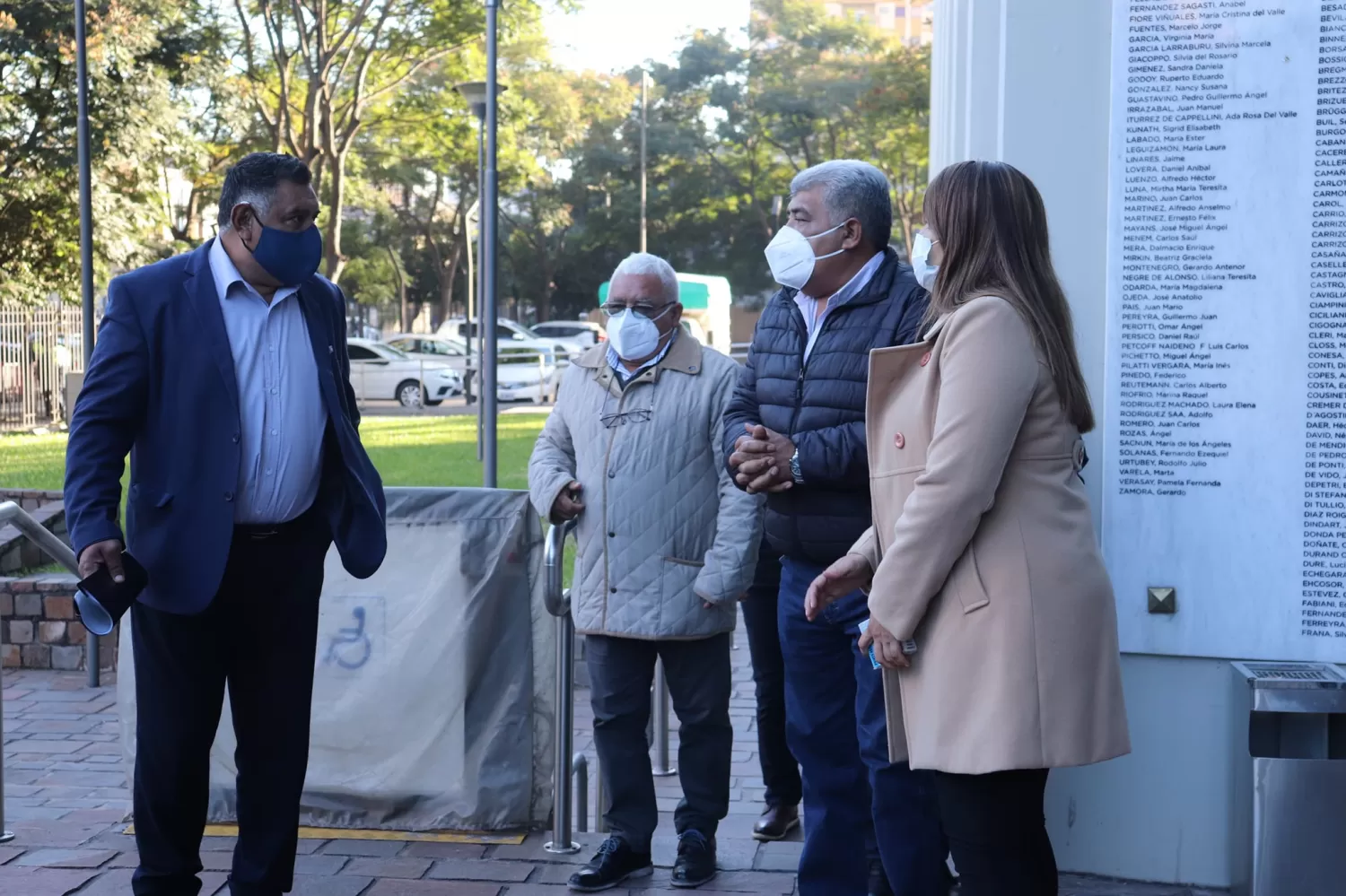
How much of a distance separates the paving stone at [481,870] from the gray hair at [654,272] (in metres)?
1.80

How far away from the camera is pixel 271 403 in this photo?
3748 mm

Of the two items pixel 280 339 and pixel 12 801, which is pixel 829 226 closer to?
pixel 280 339

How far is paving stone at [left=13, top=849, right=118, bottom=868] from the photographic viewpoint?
14.6 feet

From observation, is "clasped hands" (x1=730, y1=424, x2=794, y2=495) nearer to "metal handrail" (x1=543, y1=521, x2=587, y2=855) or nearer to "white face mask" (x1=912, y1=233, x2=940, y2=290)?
"white face mask" (x1=912, y1=233, x2=940, y2=290)

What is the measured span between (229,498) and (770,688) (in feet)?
7.07

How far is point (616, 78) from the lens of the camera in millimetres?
50219

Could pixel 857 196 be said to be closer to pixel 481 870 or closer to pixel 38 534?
pixel 481 870

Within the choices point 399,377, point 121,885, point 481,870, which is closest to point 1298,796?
point 481,870

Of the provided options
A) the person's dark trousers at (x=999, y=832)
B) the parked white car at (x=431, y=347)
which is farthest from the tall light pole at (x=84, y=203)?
the parked white car at (x=431, y=347)

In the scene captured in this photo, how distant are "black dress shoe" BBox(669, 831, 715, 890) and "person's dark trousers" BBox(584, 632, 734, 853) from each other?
0.12 feet

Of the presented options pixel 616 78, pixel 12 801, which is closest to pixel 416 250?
pixel 616 78

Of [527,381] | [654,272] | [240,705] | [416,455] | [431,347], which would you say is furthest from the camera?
[431,347]

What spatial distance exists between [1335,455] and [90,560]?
3264 mm

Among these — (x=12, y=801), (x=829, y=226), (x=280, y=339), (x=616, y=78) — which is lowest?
(x=12, y=801)
